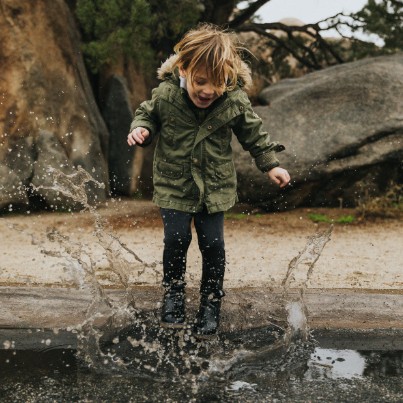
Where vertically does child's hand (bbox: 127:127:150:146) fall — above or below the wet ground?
above

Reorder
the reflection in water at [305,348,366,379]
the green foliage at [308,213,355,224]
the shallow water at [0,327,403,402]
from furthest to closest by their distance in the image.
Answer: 1. the green foliage at [308,213,355,224]
2. the reflection in water at [305,348,366,379]
3. the shallow water at [0,327,403,402]

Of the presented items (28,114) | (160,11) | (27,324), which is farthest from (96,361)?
(160,11)

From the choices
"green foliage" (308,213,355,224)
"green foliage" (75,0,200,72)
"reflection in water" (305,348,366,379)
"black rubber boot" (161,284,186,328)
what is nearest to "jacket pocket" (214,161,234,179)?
"black rubber boot" (161,284,186,328)

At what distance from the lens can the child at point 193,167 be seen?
114 inches

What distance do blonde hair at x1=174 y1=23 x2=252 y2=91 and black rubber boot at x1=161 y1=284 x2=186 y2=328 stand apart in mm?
872

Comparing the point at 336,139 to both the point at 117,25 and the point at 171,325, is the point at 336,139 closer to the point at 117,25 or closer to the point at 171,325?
the point at 117,25

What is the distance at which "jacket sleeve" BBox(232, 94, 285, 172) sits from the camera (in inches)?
118

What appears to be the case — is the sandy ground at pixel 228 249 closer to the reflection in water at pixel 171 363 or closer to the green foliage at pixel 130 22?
the reflection in water at pixel 171 363

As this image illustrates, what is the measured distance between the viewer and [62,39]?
6668mm

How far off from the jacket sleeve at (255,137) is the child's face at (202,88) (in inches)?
8.4

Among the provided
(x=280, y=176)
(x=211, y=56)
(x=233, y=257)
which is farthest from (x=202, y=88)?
(x=233, y=257)

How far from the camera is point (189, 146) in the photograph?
9.52 ft

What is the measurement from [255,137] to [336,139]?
3.03 meters

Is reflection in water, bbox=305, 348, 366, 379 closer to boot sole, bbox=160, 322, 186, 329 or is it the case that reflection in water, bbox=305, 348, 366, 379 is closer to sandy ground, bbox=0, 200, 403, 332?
sandy ground, bbox=0, 200, 403, 332
